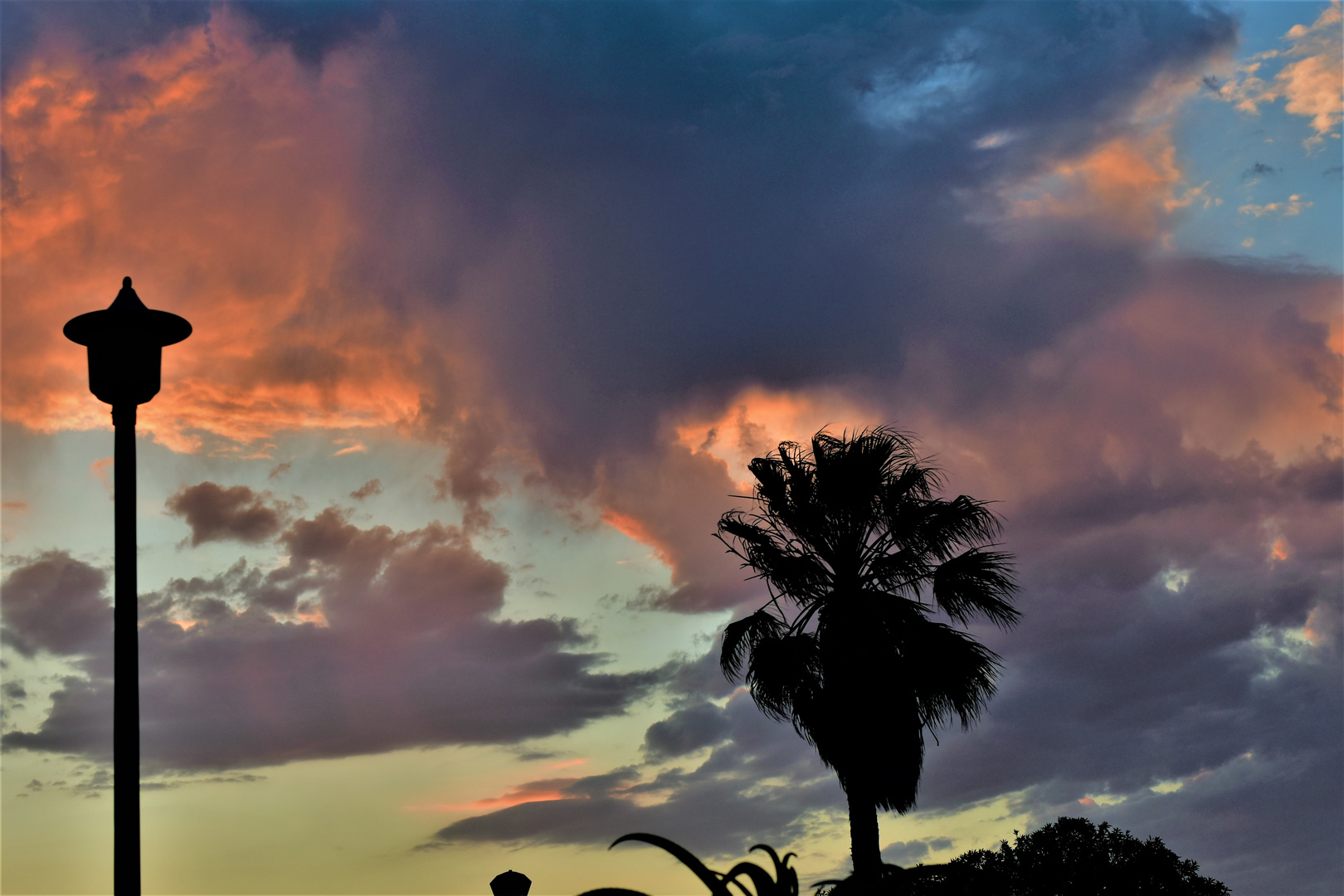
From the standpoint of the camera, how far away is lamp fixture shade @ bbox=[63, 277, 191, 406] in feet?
22.7

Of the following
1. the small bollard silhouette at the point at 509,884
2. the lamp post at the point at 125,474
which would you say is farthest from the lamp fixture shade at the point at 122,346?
the small bollard silhouette at the point at 509,884

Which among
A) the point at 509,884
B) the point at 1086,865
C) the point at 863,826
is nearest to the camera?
the point at 509,884

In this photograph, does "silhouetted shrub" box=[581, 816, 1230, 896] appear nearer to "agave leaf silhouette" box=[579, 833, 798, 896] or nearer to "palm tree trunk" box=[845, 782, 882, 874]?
"palm tree trunk" box=[845, 782, 882, 874]

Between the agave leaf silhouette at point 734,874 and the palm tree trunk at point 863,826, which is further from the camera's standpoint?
the palm tree trunk at point 863,826

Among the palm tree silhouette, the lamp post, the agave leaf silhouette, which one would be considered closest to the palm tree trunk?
the palm tree silhouette

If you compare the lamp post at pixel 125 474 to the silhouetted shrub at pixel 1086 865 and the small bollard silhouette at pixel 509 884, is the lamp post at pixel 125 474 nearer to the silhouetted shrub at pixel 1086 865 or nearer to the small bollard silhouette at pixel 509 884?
the small bollard silhouette at pixel 509 884

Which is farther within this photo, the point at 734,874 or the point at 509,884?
the point at 509,884

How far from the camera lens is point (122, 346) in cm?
696

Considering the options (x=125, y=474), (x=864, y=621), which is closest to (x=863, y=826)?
(x=864, y=621)

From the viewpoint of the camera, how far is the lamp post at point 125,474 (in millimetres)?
5934

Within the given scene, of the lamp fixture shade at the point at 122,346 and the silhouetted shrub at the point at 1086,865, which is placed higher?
the lamp fixture shade at the point at 122,346

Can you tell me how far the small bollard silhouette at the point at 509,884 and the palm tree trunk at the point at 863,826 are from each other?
21.9 feet

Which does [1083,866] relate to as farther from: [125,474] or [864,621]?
[125,474]

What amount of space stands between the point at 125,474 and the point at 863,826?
45.8ft
